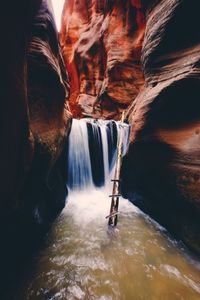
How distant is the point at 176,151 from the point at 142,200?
7.48 ft

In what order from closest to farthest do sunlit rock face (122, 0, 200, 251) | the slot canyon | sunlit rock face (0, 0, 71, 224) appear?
sunlit rock face (0, 0, 71, 224) < the slot canyon < sunlit rock face (122, 0, 200, 251)

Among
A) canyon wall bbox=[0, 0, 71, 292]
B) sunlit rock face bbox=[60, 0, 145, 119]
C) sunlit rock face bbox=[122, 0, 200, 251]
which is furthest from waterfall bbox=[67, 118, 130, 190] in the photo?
sunlit rock face bbox=[60, 0, 145, 119]

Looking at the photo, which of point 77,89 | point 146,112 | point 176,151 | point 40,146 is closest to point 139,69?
point 77,89

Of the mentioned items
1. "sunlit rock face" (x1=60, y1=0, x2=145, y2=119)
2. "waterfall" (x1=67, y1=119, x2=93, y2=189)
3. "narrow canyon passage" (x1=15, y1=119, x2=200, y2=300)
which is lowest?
"narrow canyon passage" (x1=15, y1=119, x2=200, y2=300)

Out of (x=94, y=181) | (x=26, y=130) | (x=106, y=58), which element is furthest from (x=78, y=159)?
(x=106, y=58)

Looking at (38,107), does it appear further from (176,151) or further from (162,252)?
(162,252)

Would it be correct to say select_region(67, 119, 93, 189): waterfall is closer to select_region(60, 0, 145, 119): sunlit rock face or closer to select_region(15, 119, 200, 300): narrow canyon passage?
select_region(15, 119, 200, 300): narrow canyon passage

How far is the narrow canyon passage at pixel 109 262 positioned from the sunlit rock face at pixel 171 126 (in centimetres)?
59

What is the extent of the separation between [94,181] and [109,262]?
445cm

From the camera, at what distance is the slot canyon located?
2.41 metres

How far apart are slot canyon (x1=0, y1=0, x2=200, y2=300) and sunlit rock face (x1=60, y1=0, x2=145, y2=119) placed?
757 cm

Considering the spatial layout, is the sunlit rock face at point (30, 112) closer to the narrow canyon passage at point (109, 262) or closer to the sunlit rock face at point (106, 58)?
the narrow canyon passage at point (109, 262)

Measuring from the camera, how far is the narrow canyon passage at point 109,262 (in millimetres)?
2621

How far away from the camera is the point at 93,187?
24.3 feet
